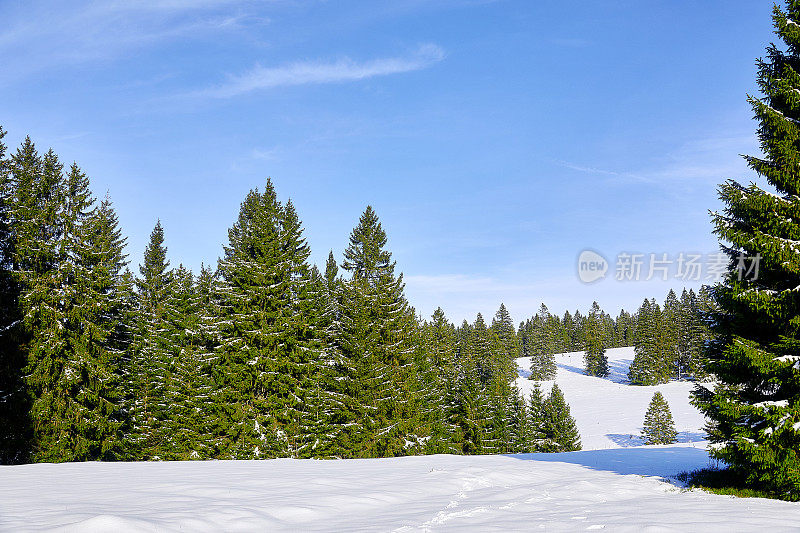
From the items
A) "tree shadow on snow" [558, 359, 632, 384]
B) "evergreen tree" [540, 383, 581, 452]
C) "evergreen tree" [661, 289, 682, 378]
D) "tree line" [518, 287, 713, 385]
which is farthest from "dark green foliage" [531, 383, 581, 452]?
"tree shadow on snow" [558, 359, 632, 384]

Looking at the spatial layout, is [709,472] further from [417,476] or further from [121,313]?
[121,313]

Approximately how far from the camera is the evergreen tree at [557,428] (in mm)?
46094

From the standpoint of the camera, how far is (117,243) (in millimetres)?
33688

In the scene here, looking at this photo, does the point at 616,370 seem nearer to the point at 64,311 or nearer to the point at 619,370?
the point at 619,370

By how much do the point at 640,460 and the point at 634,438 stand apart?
49.9 m

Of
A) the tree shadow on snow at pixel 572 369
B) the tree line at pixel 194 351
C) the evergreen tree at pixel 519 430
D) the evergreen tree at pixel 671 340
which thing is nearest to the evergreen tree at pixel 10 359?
the tree line at pixel 194 351

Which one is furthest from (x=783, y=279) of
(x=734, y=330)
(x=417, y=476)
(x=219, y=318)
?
(x=219, y=318)

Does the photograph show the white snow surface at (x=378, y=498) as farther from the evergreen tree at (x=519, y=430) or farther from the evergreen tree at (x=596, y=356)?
the evergreen tree at (x=596, y=356)

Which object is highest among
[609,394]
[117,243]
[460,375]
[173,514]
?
[117,243]

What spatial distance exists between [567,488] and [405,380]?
22148mm

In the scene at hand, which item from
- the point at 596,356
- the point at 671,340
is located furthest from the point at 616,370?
the point at 671,340

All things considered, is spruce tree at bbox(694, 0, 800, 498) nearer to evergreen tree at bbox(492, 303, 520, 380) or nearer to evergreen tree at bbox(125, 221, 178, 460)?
evergreen tree at bbox(125, 221, 178, 460)

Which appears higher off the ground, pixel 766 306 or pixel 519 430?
pixel 766 306

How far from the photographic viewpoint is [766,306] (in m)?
10.2
